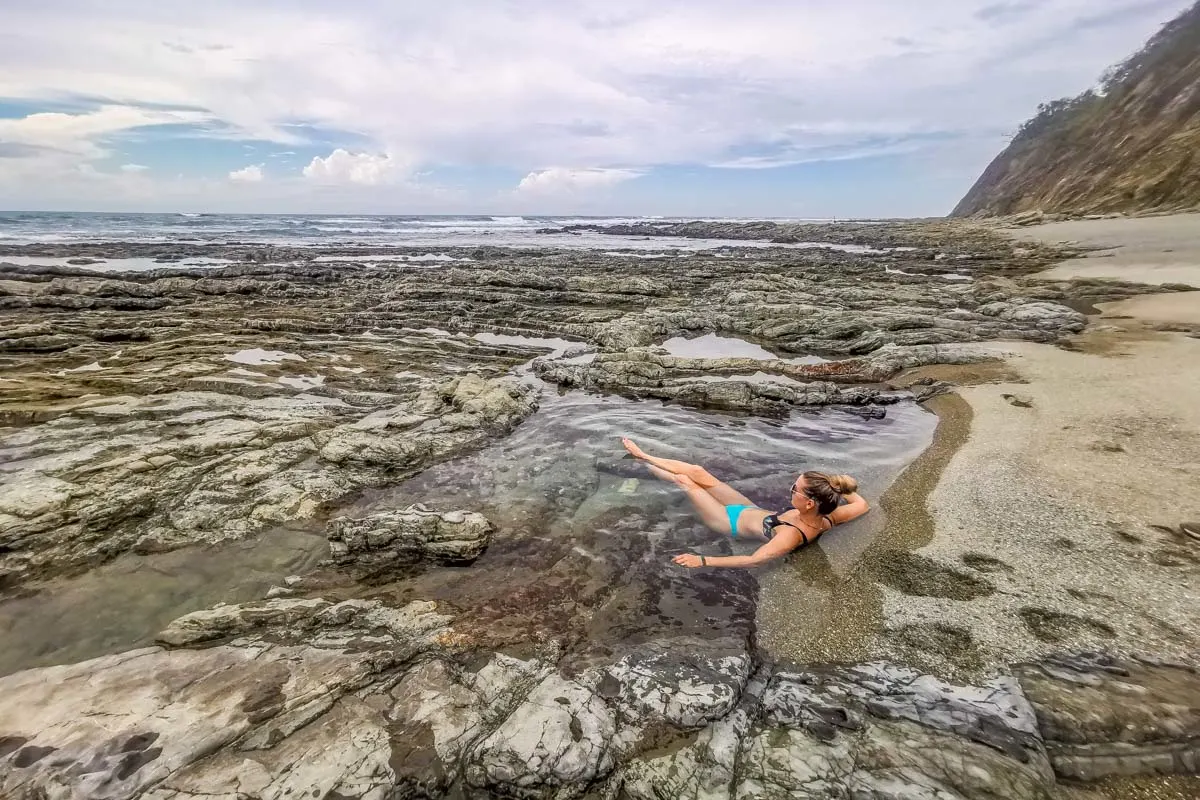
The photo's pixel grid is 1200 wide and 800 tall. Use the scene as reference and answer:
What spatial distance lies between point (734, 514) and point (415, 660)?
412 centimetres

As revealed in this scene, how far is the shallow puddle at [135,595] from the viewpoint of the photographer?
5.00 metres

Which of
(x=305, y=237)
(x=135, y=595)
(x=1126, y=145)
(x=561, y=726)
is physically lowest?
(x=135, y=595)

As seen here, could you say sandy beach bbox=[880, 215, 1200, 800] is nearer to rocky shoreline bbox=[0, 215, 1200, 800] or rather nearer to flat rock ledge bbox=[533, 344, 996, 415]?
rocky shoreline bbox=[0, 215, 1200, 800]

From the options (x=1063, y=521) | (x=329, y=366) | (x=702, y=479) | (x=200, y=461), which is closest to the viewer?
(x=1063, y=521)

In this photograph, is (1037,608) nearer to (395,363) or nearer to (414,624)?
(414,624)

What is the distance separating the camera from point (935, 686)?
4.20 metres

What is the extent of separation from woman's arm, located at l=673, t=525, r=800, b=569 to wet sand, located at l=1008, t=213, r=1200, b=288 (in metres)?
23.7

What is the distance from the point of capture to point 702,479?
786 cm

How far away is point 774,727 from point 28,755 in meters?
5.18

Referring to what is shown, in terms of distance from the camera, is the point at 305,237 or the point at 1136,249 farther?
the point at 305,237

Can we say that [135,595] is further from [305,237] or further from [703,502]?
[305,237]

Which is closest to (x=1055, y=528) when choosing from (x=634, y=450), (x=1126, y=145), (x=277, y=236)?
(x=634, y=450)

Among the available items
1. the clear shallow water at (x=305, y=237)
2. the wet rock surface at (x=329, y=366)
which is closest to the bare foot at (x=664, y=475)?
the wet rock surface at (x=329, y=366)

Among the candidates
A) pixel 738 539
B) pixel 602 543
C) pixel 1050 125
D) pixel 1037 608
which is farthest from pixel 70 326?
pixel 1050 125
